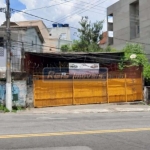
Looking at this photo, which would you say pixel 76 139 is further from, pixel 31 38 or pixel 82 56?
pixel 31 38

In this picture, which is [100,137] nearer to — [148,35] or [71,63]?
[71,63]

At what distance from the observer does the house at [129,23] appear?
121 ft

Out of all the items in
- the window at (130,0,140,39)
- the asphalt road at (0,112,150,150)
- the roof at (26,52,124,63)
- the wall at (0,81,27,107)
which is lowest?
the asphalt road at (0,112,150,150)

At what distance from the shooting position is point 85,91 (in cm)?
2283

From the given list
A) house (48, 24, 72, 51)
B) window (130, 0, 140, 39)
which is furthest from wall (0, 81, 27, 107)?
house (48, 24, 72, 51)

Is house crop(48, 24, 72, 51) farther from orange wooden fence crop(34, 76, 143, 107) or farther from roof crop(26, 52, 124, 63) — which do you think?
orange wooden fence crop(34, 76, 143, 107)

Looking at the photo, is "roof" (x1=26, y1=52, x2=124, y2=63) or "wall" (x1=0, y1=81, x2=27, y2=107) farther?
"roof" (x1=26, y1=52, x2=124, y2=63)

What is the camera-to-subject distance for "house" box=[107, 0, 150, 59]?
37.0m

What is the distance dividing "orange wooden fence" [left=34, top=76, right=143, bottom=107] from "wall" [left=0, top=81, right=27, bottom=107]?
2.63 feet

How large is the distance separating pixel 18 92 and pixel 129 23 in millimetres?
24225

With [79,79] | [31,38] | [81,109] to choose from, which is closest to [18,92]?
[81,109]

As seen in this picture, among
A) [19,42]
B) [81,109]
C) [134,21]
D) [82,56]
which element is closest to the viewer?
[81,109]

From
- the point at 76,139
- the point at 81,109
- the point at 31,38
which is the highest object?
the point at 31,38

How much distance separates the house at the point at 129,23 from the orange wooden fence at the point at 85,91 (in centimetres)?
1332
